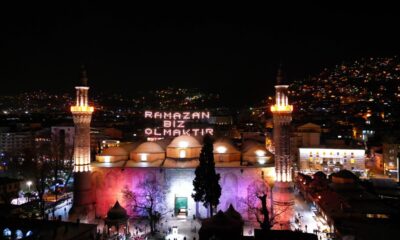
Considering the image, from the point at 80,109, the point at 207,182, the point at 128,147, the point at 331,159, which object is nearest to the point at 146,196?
the point at 207,182

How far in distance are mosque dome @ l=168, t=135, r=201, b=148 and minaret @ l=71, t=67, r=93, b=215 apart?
A: 30.5 ft

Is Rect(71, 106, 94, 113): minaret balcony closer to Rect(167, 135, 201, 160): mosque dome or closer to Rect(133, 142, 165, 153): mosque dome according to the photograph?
Rect(133, 142, 165, 153): mosque dome

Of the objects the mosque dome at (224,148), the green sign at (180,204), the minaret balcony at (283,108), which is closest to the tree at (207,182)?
the green sign at (180,204)

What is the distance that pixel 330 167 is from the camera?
70.3m

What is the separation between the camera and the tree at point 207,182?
3622cm

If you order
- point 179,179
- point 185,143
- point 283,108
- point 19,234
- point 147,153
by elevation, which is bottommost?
point 19,234

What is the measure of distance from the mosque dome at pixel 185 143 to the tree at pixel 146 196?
521 centimetres

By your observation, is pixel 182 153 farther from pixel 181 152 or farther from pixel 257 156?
pixel 257 156

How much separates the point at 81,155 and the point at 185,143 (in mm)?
11122

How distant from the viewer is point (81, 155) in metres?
39.2

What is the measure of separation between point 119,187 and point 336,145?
1830 inches

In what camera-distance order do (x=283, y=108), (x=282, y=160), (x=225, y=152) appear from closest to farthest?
(x=282, y=160) → (x=283, y=108) → (x=225, y=152)

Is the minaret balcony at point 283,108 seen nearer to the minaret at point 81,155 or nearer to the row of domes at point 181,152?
the row of domes at point 181,152

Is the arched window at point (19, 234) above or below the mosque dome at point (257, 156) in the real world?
below
